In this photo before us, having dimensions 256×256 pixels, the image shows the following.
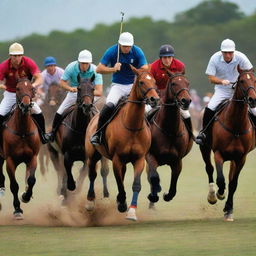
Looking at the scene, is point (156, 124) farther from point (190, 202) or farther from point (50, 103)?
point (50, 103)

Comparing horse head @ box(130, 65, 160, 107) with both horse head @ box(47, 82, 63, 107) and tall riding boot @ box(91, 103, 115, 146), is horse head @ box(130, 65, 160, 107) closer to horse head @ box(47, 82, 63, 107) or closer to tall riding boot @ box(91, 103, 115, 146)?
tall riding boot @ box(91, 103, 115, 146)

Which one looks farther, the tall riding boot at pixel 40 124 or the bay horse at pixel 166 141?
the tall riding boot at pixel 40 124

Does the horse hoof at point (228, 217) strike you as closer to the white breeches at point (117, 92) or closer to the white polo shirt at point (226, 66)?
the white polo shirt at point (226, 66)

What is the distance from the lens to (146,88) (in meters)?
16.0

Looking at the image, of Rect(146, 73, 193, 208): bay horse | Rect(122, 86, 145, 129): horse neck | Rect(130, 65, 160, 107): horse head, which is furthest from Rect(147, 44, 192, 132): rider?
Rect(130, 65, 160, 107): horse head

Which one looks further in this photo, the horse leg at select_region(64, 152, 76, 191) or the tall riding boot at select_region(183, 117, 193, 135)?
the horse leg at select_region(64, 152, 76, 191)

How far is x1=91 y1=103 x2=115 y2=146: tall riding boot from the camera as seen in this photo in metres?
17.4

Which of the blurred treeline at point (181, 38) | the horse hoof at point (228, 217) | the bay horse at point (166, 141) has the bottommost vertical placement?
the horse hoof at point (228, 217)

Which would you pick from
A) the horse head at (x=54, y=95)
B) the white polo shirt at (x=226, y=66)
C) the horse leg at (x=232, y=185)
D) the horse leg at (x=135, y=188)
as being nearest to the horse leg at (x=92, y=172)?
the horse leg at (x=135, y=188)

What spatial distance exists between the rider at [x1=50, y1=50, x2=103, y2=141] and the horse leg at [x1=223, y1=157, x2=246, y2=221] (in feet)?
10.0

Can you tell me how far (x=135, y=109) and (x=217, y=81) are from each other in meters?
1.72

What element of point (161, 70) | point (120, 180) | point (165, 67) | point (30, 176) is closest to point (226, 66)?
point (165, 67)

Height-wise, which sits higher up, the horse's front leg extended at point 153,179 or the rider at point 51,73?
the rider at point 51,73

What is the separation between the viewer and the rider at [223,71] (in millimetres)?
17672
